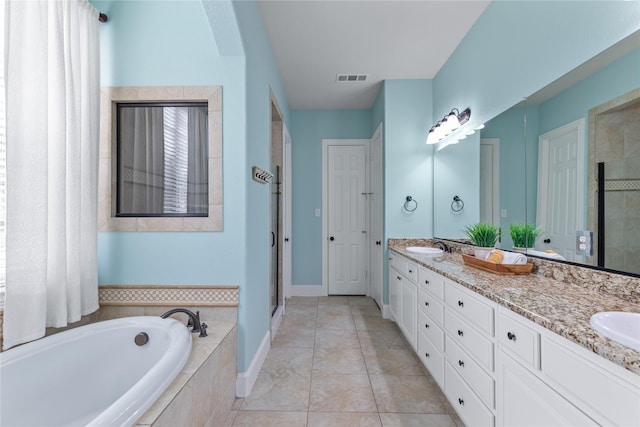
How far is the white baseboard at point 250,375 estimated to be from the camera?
1.73m

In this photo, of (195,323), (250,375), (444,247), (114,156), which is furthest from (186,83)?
(444,247)

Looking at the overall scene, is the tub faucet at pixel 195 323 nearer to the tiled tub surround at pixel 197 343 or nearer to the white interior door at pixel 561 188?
the tiled tub surround at pixel 197 343

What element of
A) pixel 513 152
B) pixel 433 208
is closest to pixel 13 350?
pixel 513 152

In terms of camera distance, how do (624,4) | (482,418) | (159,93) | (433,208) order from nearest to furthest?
(624,4) < (482,418) < (159,93) < (433,208)

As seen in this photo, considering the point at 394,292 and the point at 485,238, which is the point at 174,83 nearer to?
the point at 485,238

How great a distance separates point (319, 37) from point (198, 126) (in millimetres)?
1330

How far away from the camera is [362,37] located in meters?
2.31

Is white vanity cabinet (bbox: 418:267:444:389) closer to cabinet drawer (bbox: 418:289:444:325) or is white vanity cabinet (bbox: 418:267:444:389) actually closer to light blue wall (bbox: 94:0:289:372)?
cabinet drawer (bbox: 418:289:444:325)

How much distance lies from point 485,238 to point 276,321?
204cm

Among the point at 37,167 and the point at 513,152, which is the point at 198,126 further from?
the point at 513,152

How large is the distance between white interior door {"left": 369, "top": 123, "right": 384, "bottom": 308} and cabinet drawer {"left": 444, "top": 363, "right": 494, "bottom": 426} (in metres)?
1.64

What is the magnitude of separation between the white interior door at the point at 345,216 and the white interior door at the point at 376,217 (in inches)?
6.5

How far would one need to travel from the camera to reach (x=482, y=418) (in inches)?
47.4

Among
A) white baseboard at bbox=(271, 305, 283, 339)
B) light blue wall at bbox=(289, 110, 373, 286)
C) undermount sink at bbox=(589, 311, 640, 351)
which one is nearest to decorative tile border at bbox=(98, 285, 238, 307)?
white baseboard at bbox=(271, 305, 283, 339)
